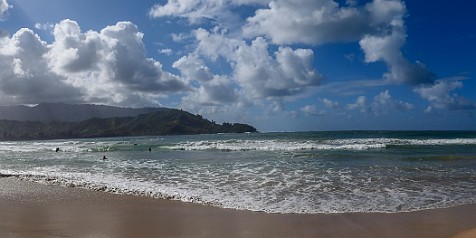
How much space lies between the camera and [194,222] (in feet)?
24.0

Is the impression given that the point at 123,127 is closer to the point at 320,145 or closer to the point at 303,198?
the point at 320,145

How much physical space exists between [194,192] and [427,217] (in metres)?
6.03

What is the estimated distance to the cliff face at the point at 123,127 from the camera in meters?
155

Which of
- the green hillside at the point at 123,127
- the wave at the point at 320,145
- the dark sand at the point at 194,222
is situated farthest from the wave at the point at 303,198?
the green hillside at the point at 123,127

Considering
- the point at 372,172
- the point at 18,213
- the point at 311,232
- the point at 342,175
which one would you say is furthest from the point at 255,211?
the point at 372,172

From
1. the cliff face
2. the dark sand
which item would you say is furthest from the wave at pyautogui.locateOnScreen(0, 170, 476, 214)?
the cliff face

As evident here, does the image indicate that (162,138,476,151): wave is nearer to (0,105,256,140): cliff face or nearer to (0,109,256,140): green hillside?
(0,105,256,140): cliff face

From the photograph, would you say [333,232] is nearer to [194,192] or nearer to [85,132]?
[194,192]

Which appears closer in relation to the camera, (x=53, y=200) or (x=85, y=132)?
(x=53, y=200)

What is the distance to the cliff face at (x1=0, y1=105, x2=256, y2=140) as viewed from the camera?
155125 mm

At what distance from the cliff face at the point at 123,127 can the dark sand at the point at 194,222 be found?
14541 centimetres

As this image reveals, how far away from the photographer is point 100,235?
6.39m

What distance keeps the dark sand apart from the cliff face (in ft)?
477

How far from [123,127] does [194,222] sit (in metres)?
160
